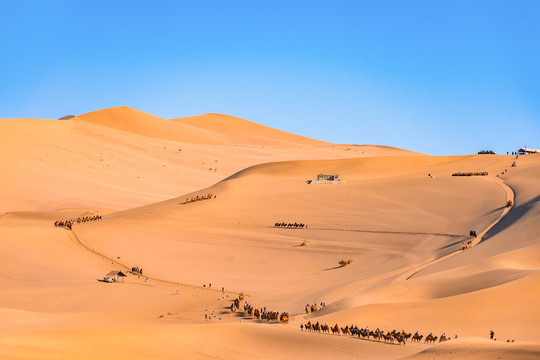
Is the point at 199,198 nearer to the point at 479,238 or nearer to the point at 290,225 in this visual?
the point at 290,225

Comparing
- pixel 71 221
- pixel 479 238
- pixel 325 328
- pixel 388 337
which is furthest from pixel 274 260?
pixel 388 337

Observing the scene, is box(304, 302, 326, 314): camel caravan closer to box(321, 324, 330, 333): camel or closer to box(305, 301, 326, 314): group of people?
box(305, 301, 326, 314): group of people

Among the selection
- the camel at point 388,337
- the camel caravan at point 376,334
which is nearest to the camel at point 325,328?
the camel caravan at point 376,334

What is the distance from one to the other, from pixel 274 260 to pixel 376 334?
1848cm

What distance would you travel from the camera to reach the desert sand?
22516mm

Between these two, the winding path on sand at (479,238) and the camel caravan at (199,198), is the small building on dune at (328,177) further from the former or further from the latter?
the winding path on sand at (479,238)

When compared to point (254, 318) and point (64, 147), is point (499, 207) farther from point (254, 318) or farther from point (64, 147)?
point (64, 147)

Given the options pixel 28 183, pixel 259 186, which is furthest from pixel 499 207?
pixel 28 183

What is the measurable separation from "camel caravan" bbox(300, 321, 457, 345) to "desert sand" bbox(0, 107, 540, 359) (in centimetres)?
40

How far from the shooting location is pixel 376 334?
22.8m

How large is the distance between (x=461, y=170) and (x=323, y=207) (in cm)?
1686

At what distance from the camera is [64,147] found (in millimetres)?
89500

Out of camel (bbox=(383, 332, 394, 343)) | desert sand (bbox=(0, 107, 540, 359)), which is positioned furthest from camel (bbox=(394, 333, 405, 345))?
desert sand (bbox=(0, 107, 540, 359))

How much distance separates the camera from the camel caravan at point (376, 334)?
22516mm
